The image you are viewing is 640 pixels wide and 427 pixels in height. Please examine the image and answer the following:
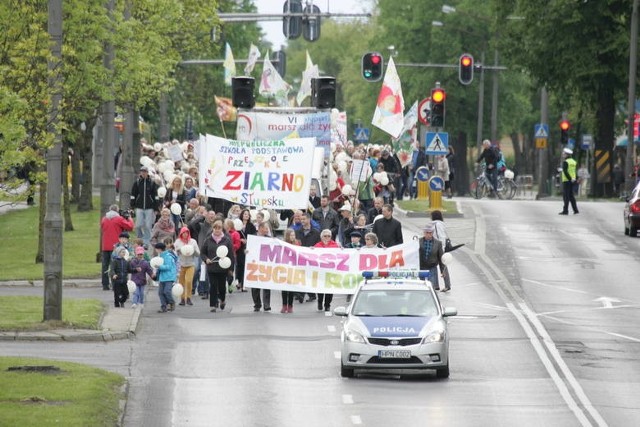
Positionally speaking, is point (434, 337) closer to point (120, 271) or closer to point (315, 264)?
point (315, 264)

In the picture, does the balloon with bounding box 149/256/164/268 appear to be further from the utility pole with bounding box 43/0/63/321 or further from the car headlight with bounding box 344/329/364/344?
the car headlight with bounding box 344/329/364/344

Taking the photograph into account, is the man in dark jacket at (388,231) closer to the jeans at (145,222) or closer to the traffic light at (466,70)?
the jeans at (145,222)

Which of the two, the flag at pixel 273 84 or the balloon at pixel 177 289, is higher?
the flag at pixel 273 84

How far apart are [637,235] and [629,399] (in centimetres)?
2323

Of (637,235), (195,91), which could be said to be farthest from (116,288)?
(195,91)

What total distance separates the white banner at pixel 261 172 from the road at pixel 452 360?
212 cm

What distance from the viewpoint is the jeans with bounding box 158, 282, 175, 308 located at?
104 ft

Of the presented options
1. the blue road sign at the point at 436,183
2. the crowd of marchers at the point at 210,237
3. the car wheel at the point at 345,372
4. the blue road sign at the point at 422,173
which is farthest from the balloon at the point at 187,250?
the blue road sign at the point at 422,173

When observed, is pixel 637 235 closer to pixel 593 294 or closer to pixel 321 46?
pixel 593 294

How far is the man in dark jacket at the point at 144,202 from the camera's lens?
3938cm

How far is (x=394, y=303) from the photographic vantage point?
25.0 meters

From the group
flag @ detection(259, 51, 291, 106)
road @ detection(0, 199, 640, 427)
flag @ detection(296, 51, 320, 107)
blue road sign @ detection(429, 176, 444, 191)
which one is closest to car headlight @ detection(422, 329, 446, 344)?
road @ detection(0, 199, 640, 427)

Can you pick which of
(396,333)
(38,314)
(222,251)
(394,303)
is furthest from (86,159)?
(396,333)

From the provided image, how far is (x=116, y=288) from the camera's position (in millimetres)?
31516
